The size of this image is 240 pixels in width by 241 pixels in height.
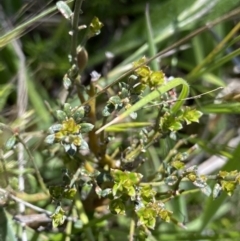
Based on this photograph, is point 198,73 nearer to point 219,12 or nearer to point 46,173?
point 219,12

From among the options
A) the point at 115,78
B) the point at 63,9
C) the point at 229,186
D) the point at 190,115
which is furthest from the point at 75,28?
the point at 115,78

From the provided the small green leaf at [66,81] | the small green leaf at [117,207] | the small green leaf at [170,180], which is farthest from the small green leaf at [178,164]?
the small green leaf at [66,81]

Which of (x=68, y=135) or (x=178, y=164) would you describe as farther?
(x=178, y=164)

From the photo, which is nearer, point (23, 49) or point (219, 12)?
point (219, 12)

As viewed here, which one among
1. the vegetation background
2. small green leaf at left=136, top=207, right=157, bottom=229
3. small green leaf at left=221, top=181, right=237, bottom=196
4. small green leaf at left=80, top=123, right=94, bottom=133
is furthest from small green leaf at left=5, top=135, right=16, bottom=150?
small green leaf at left=221, top=181, right=237, bottom=196

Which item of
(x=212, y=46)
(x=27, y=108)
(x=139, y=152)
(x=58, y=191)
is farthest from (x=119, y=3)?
(x=58, y=191)

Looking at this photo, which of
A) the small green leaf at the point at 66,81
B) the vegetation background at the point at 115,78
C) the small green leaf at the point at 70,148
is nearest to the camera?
the small green leaf at the point at 70,148

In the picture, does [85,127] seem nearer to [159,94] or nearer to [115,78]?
[159,94]

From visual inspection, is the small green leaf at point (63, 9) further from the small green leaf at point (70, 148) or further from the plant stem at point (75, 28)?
the small green leaf at point (70, 148)

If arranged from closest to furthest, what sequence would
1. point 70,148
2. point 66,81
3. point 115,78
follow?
point 70,148 → point 66,81 → point 115,78
